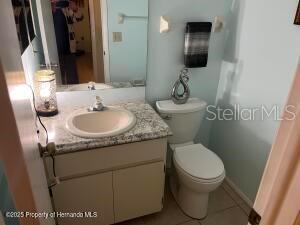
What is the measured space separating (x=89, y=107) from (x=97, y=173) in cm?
48

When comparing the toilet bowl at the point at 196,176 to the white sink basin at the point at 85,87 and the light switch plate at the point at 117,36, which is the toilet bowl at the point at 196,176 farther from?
the light switch plate at the point at 117,36

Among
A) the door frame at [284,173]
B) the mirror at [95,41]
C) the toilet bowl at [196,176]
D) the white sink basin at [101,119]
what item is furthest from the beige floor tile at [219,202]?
the door frame at [284,173]

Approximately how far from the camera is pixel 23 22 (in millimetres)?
1110

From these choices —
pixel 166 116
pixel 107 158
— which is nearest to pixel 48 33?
pixel 107 158

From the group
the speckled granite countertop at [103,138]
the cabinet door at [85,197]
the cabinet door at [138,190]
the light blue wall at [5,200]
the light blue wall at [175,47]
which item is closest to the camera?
the light blue wall at [5,200]

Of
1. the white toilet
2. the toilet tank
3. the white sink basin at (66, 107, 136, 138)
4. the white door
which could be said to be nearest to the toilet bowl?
the white toilet

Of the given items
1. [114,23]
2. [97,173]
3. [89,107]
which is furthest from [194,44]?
[97,173]

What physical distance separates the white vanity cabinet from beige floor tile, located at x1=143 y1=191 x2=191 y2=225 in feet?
0.61

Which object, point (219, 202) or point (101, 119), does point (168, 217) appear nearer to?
point (219, 202)

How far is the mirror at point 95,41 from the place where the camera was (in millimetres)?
1463

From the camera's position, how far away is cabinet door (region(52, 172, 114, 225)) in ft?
4.56

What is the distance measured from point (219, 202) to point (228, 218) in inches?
6.6

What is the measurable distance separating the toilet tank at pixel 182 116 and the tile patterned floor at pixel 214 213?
Answer: 0.56m

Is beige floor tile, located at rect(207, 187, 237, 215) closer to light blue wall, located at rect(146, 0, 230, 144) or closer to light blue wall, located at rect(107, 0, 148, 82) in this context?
light blue wall, located at rect(146, 0, 230, 144)
